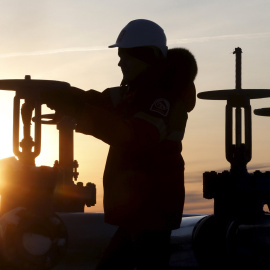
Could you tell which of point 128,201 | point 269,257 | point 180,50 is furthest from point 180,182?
point 269,257

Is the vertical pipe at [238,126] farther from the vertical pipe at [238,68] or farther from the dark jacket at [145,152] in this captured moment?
the dark jacket at [145,152]

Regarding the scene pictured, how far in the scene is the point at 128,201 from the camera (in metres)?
5.38

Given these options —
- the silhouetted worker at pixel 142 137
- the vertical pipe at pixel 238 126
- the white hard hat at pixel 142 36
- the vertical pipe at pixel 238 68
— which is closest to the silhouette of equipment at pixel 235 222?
the vertical pipe at pixel 238 126

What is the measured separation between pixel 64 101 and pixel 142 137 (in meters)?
0.62

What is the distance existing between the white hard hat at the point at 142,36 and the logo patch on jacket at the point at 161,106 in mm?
557

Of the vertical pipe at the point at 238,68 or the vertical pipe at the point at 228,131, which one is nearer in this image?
the vertical pipe at the point at 228,131

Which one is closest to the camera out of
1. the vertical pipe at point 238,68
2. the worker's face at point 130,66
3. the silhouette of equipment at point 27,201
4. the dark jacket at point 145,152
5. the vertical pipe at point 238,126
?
the dark jacket at point 145,152

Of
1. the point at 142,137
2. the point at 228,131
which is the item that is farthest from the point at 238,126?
the point at 142,137

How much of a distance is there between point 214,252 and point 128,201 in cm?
348

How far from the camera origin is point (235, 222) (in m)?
8.88

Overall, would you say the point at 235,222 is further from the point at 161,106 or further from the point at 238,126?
the point at 238,126

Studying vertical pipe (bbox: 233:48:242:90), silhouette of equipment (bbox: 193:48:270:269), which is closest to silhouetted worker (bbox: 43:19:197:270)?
silhouette of equipment (bbox: 193:48:270:269)

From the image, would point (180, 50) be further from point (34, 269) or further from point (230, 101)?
point (230, 101)

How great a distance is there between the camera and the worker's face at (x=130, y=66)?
5590 mm
